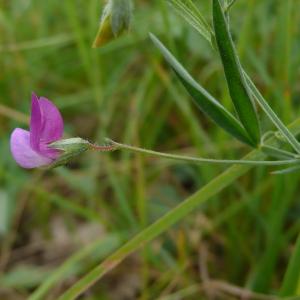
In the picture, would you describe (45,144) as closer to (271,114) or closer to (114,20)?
(114,20)

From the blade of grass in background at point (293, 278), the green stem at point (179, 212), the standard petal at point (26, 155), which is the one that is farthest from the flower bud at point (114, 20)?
the blade of grass in background at point (293, 278)

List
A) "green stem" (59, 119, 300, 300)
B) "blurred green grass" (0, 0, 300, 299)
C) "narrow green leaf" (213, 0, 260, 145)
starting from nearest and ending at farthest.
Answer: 1. "narrow green leaf" (213, 0, 260, 145)
2. "green stem" (59, 119, 300, 300)
3. "blurred green grass" (0, 0, 300, 299)

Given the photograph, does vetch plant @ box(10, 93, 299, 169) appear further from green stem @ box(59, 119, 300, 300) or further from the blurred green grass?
the blurred green grass

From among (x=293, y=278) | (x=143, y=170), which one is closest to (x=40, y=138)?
(x=293, y=278)

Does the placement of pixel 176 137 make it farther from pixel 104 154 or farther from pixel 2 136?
pixel 2 136

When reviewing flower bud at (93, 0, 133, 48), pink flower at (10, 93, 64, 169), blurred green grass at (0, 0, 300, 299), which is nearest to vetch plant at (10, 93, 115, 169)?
pink flower at (10, 93, 64, 169)

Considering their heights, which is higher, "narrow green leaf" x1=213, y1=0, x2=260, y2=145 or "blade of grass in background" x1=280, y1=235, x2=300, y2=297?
"narrow green leaf" x1=213, y1=0, x2=260, y2=145

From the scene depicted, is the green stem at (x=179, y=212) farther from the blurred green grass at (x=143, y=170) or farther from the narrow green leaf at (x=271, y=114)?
the blurred green grass at (x=143, y=170)
